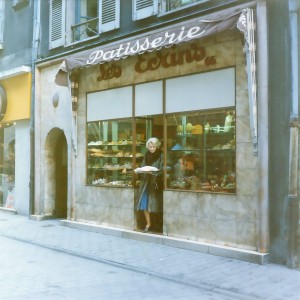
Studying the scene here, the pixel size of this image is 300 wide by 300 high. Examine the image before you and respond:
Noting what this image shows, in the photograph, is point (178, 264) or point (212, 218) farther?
point (212, 218)

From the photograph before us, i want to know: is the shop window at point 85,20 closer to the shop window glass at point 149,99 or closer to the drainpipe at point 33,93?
the drainpipe at point 33,93

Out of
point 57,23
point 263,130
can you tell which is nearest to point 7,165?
point 57,23

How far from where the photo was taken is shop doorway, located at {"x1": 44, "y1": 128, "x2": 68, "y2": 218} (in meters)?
14.5

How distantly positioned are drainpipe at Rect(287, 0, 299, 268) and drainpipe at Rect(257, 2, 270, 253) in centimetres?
54

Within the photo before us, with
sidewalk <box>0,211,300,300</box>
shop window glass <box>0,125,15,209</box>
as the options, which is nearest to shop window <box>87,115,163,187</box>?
sidewalk <box>0,211,300,300</box>

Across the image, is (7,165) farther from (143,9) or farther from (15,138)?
(143,9)

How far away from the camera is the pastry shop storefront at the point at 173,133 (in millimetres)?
9023

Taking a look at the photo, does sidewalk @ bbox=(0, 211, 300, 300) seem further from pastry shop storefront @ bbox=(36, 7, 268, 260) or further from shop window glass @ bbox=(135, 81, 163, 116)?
shop window glass @ bbox=(135, 81, 163, 116)

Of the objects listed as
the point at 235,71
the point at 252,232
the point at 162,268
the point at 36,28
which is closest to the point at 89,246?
the point at 162,268

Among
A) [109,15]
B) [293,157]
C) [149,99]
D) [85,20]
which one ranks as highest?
[85,20]

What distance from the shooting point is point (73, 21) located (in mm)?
14000

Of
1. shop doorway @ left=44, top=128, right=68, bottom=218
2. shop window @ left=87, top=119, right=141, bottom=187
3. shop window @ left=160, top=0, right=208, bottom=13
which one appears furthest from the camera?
shop doorway @ left=44, top=128, right=68, bottom=218

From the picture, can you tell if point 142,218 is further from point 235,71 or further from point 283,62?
point 283,62

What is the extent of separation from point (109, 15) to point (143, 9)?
1.33 metres
